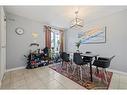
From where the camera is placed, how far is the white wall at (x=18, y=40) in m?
3.62

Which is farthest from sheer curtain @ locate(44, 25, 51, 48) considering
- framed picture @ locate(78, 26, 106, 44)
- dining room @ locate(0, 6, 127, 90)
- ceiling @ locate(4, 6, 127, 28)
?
framed picture @ locate(78, 26, 106, 44)

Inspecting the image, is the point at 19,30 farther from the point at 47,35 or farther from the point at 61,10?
the point at 61,10

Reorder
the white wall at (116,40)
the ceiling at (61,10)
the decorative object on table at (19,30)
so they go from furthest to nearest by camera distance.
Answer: the decorative object on table at (19,30) → the white wall at (116,40) → the ceiling at (61,10)

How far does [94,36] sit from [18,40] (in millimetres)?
3260

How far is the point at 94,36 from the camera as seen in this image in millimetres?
4270

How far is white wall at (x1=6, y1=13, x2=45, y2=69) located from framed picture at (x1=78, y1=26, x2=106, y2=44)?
2.36 meters

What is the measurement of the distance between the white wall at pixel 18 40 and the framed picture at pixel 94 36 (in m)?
2.36

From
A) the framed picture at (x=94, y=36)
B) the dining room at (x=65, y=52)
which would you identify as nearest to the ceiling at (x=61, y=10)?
the dining room at (x=65, y=52)

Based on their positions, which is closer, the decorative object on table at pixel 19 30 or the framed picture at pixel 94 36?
the decorative object on table at pixel 19 30

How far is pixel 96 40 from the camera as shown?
4.19 metres

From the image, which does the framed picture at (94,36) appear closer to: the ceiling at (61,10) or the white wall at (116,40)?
the white wall at (116,40)

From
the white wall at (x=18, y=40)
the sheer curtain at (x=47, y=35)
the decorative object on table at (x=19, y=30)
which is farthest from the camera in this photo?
the sheer curtain at (x=47, y=35)

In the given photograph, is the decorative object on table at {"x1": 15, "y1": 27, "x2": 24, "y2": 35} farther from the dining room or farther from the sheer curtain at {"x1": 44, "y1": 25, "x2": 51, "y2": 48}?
the sheer curtain at {"x1": 44, "y1": 25, "x2": 51, "y2": 48}

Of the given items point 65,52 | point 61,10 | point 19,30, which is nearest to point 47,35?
point 19,30
